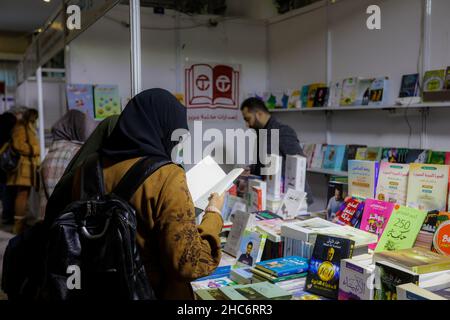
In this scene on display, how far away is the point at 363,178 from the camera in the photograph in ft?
7.12

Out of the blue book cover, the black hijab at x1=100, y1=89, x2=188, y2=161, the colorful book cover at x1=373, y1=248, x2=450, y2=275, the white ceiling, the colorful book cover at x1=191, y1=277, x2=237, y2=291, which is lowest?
the colorful book cover at x1=191, y1=277, x2=237, y2=291

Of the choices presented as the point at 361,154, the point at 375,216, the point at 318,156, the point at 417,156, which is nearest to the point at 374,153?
the point at 361,154

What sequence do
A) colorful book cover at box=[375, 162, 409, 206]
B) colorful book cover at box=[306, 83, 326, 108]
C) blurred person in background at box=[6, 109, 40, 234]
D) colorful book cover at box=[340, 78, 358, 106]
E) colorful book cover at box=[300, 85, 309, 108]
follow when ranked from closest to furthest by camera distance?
colorful book cover at box=[375, 162, 409, 206] < colorful book cover at box=[340, 78, 358, 106] < colorful book cover at box=[306, 83, 326, 108] < colorful book cover at box=[300, 85, 309, 108] < blurred person in background at box=[6, 109, 40, 234]

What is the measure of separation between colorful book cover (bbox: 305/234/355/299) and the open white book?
1.52ft

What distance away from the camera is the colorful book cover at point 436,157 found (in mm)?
3697

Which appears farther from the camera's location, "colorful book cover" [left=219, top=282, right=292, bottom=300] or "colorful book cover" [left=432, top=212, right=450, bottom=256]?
"colorful book cover" [left=432, top=212, right=450, bottom=256]

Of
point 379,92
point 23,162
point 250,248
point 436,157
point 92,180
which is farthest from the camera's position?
point 23,162

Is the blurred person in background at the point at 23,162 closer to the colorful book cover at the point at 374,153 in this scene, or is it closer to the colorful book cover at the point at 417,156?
the colorful book cover at the point at 374,153

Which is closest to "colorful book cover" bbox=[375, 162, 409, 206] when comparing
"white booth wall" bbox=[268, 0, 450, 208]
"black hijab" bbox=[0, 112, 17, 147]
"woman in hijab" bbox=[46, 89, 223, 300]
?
"woman in hijab" bbox=[46, 89, 223, 300]

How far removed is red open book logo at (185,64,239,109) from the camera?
226 inches

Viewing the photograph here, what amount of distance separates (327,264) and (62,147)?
233 cm

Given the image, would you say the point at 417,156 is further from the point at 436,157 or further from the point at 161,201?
the point at 161,201

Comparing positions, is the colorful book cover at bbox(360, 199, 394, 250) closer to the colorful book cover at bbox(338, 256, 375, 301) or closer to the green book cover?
the colorful book cover at bbox(338, 256, 375, 301)

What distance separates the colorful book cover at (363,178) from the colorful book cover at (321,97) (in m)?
2.87
